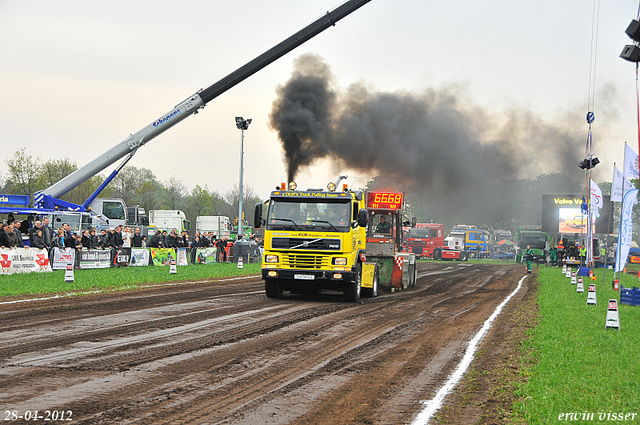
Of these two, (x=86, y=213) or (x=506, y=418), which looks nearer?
(x=506, y=418)

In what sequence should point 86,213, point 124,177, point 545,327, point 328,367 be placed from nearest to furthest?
point 328,367
point 545,327
point 86,213
point 124,177

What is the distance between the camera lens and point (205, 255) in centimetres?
3312

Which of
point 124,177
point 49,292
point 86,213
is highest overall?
point 124,177

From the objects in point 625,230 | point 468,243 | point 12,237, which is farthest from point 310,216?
point 468,243

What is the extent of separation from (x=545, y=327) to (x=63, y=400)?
938cm

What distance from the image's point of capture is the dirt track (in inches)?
235

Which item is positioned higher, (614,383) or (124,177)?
(124,177)

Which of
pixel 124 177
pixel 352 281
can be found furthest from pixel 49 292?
pixel 124 177

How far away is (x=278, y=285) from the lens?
56.1ft

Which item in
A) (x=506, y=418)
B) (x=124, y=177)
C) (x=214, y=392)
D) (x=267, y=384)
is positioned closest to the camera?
(x=506, y=418)

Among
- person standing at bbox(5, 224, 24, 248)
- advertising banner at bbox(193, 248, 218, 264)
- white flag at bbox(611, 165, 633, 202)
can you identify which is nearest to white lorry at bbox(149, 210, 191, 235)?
advertising banner at bbox(193, 248, 218, 264)

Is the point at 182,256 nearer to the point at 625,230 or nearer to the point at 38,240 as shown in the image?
the point at 38,240

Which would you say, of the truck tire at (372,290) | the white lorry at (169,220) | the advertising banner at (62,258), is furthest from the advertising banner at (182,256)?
the white lorry at (169,220)

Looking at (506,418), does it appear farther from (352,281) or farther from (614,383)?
(352,281)
